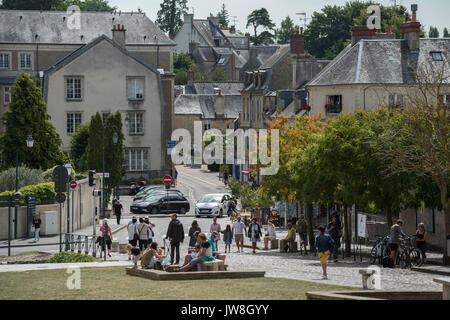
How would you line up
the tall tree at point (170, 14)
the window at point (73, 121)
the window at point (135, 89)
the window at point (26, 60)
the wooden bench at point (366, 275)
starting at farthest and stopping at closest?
the tall tree at point (170, 14) → the window at point (26, 60) → the window at point (135, 89) → the window at point (73, 121) → the wooden bench at point (366, 275)

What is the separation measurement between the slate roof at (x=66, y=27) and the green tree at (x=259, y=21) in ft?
308

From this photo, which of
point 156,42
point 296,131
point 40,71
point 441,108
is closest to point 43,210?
point 296,131

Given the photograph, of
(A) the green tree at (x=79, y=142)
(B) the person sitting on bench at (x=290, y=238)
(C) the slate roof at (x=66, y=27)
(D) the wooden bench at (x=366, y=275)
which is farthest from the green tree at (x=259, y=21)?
(D) the wooden bench at (x=366, y=275)

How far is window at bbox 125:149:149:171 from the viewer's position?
3071 inches

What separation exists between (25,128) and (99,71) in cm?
1749

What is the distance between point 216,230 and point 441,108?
32.8 ft

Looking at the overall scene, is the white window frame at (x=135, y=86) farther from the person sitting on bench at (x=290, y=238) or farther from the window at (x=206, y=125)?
the person sitting on bench at (x=290, y=238)

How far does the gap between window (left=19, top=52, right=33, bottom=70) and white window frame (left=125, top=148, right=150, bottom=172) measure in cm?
1240

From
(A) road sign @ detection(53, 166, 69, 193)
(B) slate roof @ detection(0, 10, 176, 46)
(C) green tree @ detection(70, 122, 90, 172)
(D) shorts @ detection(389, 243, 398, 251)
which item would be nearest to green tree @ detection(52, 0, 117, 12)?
(B) slate roof @ detection(0, 10, 176, 46)

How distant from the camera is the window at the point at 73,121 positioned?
76.5 m

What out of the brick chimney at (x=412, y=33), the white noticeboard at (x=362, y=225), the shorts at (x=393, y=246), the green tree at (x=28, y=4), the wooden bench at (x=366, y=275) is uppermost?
the green tree at (x=28, y=4)

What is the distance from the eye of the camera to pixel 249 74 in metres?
83.5

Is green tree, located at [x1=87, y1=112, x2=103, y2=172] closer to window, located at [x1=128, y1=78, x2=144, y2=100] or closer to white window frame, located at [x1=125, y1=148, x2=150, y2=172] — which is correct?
window, located at [x1=128, y1=78, x2=144, y2=100]

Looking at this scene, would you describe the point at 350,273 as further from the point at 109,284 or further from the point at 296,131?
the point at 296,131
